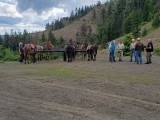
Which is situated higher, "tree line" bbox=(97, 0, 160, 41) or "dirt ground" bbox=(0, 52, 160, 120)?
"tree line" bbox=(97, 0, 160, 41)

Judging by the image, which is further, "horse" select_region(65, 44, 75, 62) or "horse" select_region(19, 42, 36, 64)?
"horse" select_region(65, 44, 75, 62)

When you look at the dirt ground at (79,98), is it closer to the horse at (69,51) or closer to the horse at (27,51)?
the horse at (27,51)

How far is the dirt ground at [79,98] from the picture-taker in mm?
10734

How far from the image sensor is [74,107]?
11617 millimetres

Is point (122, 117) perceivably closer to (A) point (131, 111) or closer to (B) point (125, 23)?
(A) point (131, 111)

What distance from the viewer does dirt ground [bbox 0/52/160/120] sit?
1073cm

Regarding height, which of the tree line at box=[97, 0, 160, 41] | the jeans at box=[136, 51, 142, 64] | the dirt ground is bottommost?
the dirt ground

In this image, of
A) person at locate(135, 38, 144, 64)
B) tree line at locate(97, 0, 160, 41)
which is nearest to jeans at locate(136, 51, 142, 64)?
person at locate(135, 38, 144, 64)

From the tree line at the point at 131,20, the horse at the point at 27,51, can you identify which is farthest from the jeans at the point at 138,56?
the tree line at the point at 131,20

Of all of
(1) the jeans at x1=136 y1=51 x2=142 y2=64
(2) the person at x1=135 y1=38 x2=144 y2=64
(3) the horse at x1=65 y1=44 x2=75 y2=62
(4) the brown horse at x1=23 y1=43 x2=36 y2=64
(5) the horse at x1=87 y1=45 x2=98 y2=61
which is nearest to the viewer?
(2) the person at x1=135 y1=38 x2=144 y2=64

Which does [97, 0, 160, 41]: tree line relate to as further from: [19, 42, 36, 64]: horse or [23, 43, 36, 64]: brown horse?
[23, 43, 36, 64]: brown horse

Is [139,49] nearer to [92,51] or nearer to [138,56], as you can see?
[138,56]

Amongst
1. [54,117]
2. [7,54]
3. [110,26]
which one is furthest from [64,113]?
[110,26]

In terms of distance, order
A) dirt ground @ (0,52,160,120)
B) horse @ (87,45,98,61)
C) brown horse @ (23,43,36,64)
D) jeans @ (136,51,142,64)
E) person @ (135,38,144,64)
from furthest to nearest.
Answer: horse @ (87,45,98,61) < brown horse @ (23,43,36,64) < jeans @ (136,51,142,64) < person @ (135,38,144,64) < dirt ground @ (0,52,160,120)
